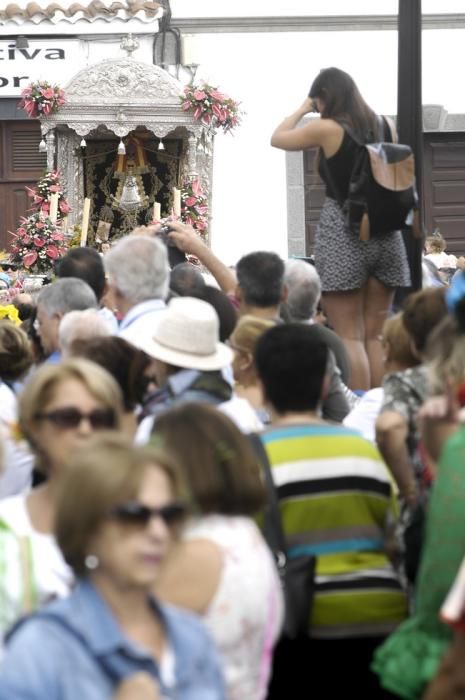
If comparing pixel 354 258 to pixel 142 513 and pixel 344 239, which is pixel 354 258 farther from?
pixel 142 513

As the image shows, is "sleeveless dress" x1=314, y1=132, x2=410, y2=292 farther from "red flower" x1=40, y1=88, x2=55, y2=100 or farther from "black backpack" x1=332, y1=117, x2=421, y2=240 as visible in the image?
"red flower" x1=40, y1=88, x2=55, y2=100

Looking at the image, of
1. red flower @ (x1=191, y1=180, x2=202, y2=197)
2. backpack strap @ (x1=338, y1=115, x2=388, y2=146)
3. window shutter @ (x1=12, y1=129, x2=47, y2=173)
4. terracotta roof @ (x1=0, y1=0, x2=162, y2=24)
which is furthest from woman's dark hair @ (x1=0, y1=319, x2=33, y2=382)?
window shutter @ (x1=12, y1=129, x2=47, y2=173)

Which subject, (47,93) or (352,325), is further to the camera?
(47,93)

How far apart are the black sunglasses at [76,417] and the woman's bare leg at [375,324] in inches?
160

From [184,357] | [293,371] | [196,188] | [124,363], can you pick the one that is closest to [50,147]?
[196,188]

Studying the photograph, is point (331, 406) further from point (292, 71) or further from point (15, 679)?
point (292, 71)

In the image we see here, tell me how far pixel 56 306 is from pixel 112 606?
4457 mm

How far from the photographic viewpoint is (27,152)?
22.8 m

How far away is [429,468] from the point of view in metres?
4.70

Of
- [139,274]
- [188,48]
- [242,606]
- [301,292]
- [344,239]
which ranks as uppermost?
[188,48]

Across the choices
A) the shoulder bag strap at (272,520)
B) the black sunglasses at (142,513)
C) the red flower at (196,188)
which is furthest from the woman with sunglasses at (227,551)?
the red flower at (196,188)

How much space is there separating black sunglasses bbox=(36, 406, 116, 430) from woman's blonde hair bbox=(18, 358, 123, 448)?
0.05 ft

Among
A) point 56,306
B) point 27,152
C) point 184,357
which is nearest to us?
point 184,357

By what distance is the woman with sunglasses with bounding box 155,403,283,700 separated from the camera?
12.8 ft
